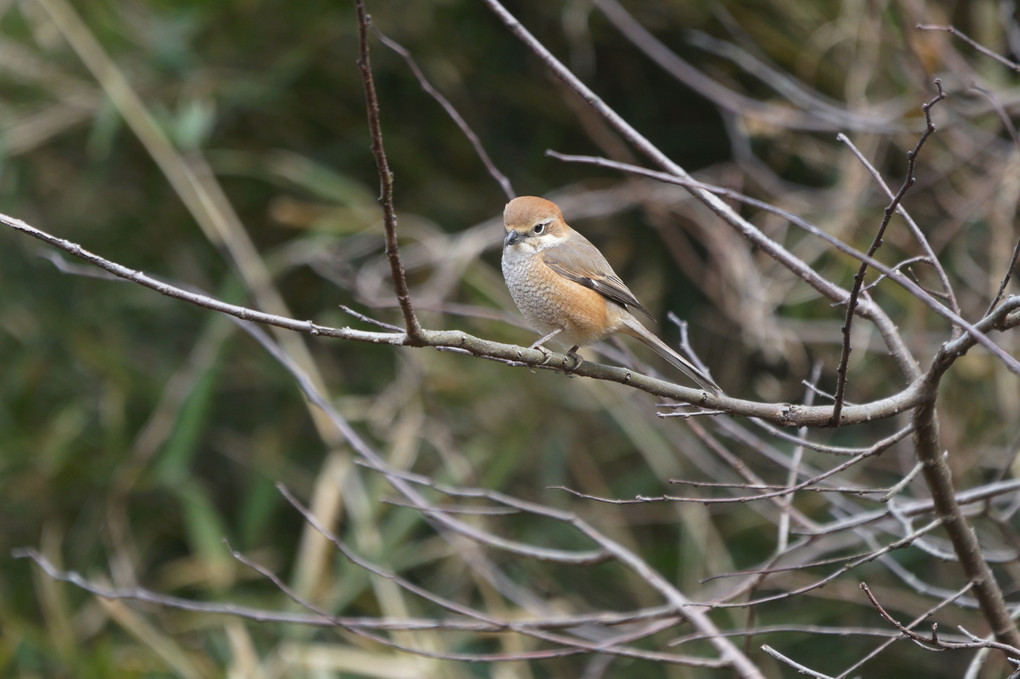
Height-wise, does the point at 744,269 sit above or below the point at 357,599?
above

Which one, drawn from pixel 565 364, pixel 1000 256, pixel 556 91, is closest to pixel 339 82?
pixel 556 91

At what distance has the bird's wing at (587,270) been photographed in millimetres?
2762

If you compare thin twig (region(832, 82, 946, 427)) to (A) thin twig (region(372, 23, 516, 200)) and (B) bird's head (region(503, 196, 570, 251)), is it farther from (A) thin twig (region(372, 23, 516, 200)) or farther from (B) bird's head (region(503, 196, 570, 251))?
(B) bird's head (region(503, 196, 570, 251))

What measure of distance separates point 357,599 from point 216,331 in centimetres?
140

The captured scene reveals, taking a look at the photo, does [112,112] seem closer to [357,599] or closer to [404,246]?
[404,246]

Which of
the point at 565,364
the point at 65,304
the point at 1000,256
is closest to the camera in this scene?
the point at 565,364

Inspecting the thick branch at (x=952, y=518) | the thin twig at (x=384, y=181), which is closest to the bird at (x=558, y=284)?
the thick branch at (x=952, y=518)

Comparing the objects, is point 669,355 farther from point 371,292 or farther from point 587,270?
point 371,292

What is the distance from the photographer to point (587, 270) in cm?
280

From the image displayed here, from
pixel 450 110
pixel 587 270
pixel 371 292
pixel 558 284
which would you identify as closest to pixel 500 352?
pixel 450 110

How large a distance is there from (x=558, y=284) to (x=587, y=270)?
13 cm

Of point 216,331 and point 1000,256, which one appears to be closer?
point 1000,256

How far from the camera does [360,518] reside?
4168mm

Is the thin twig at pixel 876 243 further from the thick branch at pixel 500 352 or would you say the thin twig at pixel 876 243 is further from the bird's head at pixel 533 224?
the bird's head at pixel 533 224
